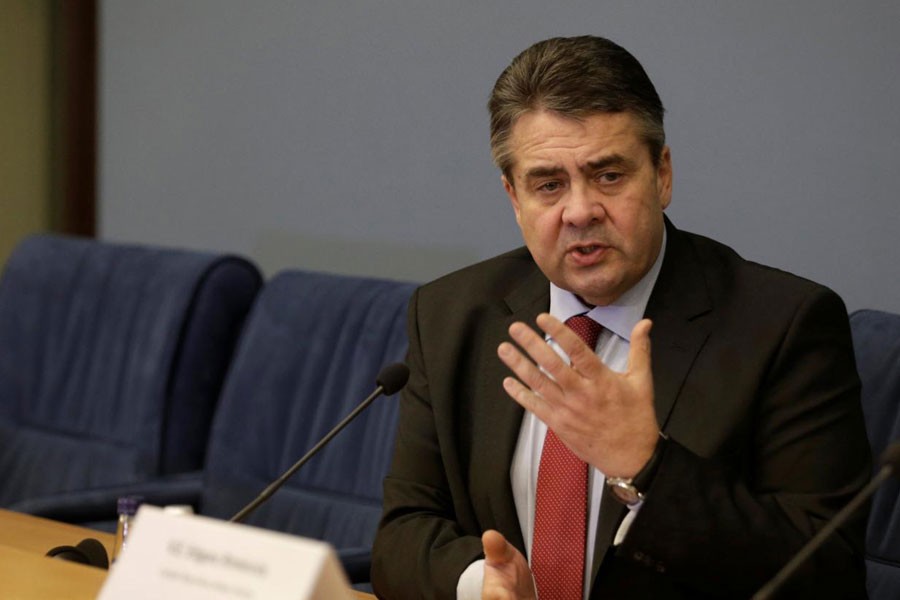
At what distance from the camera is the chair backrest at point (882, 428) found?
2.46 meters

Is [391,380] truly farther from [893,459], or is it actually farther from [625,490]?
[893,459]

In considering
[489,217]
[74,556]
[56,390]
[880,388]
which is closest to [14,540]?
[74,556]

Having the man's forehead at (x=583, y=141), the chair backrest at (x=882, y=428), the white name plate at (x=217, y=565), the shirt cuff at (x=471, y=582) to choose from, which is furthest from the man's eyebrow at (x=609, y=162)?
the white name plate at (x=217, y=565)

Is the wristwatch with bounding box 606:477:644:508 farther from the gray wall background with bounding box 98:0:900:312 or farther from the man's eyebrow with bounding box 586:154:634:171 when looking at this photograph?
the gray wall background with bounding box 98:0:900:312

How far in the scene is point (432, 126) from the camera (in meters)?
3.71

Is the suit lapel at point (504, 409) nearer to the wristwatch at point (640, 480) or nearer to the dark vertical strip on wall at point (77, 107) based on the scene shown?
the wristwatch at point (640, 480)

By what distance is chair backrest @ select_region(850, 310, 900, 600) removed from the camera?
97.0 inches

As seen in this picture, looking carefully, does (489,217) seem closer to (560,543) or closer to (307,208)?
(307,208)

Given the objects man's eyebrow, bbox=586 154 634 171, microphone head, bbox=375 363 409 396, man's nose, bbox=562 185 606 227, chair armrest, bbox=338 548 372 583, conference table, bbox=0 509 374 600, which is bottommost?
A: chair armrest, bbox=338 548 372 583

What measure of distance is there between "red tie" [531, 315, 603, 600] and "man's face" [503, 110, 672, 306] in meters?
0.27

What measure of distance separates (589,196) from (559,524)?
1.64ft

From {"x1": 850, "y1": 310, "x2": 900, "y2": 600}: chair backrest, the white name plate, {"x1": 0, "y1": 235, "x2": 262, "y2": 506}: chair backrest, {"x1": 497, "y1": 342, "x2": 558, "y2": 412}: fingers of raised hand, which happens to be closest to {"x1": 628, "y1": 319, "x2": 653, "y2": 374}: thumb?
{"x1": 497, "y1": 342, "x2": 558, "y2": 412}: fingers of raised hand

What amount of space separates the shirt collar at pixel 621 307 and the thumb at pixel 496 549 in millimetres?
420

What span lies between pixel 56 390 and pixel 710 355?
2298 mm
